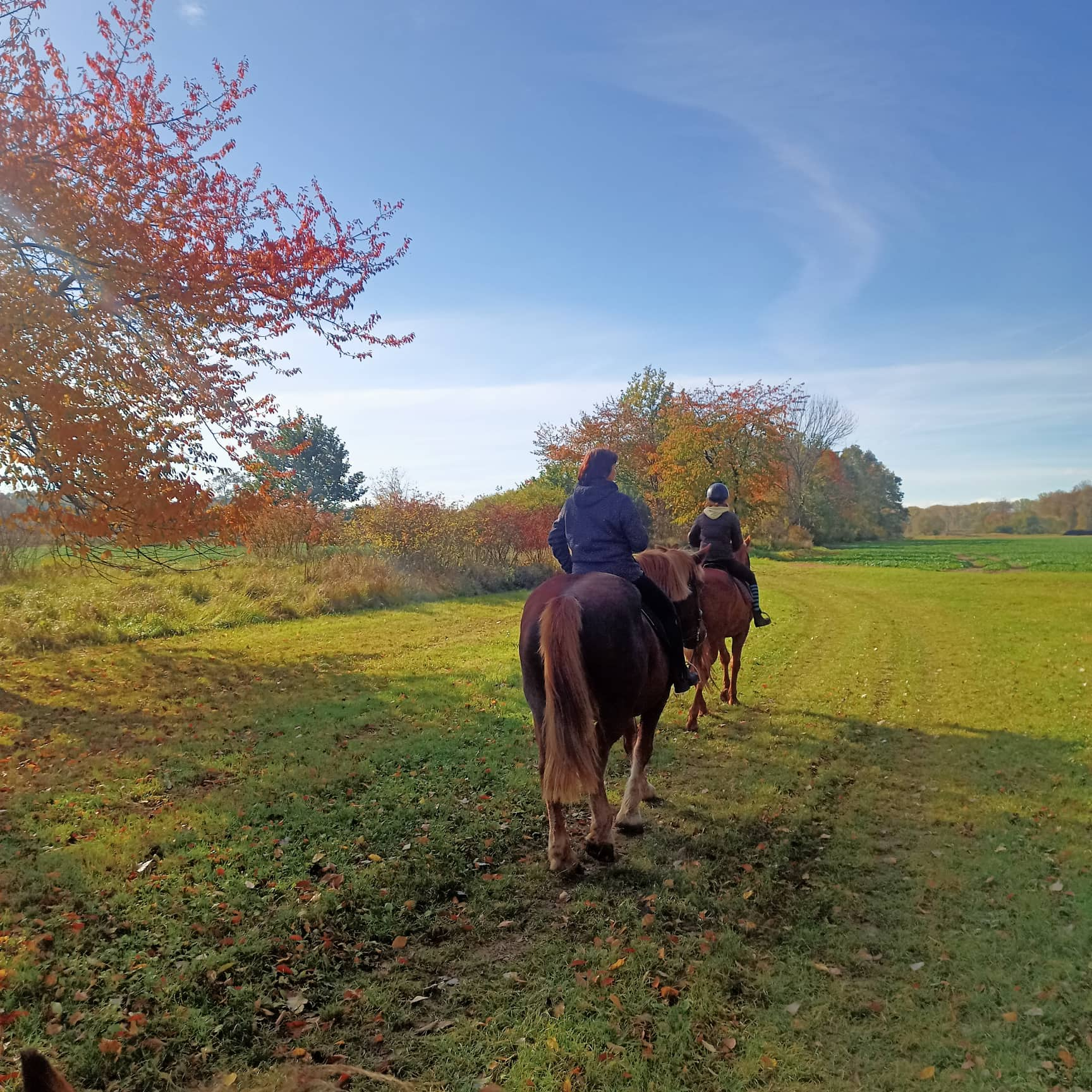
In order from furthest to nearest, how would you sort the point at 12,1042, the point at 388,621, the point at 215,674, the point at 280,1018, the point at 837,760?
the point at 388,621 < the point at 215,674 < the point at 837,760 < the point at 280,1018 < the point at 12,1042

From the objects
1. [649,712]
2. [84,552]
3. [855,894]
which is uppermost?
[84,552]

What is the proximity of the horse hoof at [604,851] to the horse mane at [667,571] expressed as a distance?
7.16 feet

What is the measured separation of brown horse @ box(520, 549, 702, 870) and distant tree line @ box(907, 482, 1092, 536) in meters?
104

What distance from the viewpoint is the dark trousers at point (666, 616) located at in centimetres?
529

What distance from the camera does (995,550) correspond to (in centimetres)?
5228

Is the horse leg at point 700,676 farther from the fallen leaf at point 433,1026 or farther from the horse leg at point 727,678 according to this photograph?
the fallen leaf at point 433,1026

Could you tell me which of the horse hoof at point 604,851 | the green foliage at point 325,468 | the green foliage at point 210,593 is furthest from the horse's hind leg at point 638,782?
the green foliage at point 325,468

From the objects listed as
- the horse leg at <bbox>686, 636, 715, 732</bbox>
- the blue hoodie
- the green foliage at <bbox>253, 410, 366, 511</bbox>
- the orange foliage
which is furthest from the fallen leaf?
the green foliage at <bbox>253, 410, 366, 511</bbox>

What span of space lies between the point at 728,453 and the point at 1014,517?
79.8 metres

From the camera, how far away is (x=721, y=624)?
8.53m

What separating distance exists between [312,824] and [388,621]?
34.4 feet

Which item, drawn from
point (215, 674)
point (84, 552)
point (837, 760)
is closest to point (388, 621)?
point (215, 674)

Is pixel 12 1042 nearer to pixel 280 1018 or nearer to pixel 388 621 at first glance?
pixel 280 1018

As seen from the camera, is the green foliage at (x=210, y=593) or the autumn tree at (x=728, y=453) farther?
the autumn tree at (x=728, y=453)
